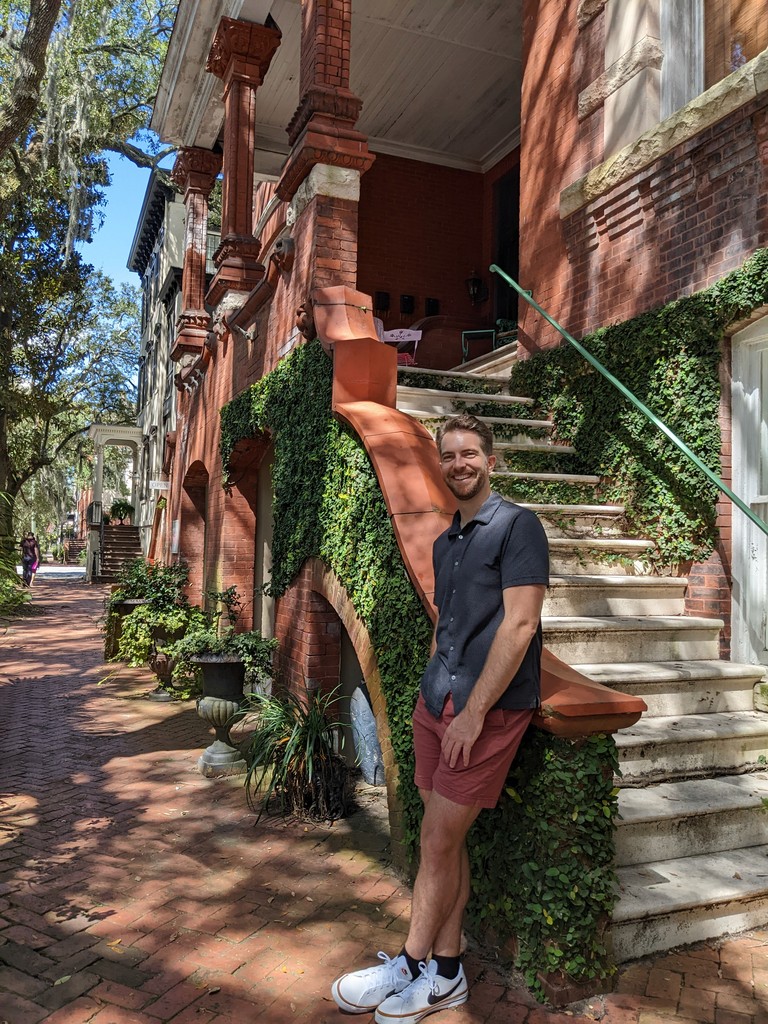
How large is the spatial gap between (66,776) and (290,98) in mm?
10119

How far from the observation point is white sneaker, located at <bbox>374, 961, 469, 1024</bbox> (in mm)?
2664

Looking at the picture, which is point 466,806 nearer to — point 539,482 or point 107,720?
point 539,482

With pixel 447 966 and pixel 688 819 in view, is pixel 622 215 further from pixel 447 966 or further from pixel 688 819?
pixel 447 966

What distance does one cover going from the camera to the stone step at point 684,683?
404 centimetres

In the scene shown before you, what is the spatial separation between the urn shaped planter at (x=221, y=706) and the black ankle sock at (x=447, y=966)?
3.02 m

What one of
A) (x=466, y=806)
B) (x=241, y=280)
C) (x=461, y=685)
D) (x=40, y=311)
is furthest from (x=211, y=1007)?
(x=40, y=311)

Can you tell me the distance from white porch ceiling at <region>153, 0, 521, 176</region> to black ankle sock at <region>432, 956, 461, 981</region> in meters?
9.13

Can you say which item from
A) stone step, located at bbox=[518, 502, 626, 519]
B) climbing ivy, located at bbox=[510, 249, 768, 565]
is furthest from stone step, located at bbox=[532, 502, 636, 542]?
climbing ivy, located at bbox=[510, 249, 768, 565]

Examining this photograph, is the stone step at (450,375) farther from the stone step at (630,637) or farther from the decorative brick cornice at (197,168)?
the decorative brick cornice at (197,168)

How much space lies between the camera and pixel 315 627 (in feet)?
18.5

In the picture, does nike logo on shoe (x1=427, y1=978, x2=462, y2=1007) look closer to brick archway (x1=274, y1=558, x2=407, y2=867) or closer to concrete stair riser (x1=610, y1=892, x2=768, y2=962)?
concrete stair riser (x1=610, y1=892, x2=768, y2=962)

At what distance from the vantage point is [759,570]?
15.0 feet

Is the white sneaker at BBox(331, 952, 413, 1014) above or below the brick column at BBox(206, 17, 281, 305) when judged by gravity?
below

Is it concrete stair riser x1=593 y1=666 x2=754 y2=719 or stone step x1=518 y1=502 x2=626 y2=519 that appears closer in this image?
concrete stair riser x1=593 y1=666 x2=754 y2=719
